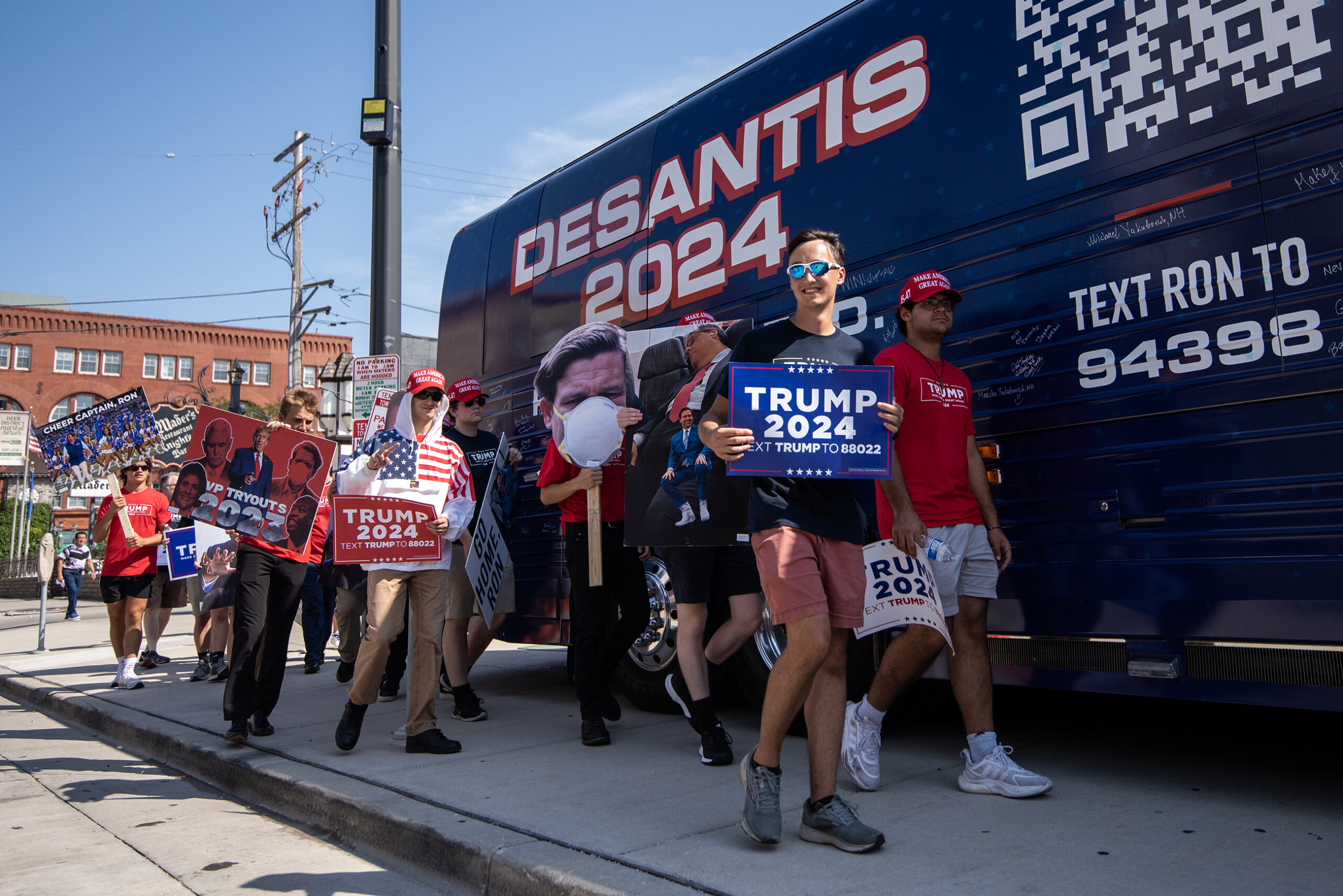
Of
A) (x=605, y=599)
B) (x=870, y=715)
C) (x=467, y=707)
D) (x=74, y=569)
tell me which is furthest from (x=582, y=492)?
(x=74, y=569)

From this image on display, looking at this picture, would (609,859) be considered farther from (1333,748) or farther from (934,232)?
(1333,748)

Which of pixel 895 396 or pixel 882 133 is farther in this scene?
pixel 882 133

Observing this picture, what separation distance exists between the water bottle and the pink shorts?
1.77 feet

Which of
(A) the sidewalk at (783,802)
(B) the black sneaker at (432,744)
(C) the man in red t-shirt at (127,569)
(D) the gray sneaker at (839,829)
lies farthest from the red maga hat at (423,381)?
(C) the man in red t-shirt at (127,569)

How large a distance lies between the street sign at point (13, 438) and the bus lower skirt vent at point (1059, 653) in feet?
122

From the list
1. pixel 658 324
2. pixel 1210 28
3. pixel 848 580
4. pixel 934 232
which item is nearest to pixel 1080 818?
pixel 848 580

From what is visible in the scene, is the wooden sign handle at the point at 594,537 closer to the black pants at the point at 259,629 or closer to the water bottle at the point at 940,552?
the black pants at the point at 259,629

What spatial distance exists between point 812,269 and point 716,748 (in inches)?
88.1

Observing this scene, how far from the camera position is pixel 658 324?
5.64 meters

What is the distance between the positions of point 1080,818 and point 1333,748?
5.75 feet

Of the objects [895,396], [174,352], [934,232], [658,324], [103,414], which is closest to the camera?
[895,396]

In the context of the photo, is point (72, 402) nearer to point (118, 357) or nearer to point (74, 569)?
point (118, 357)

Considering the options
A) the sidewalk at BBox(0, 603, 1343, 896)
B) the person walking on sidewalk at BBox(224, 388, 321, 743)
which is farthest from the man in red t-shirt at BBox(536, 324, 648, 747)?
the person walking on sidewalk at BBox(224, 388, 321, 743)

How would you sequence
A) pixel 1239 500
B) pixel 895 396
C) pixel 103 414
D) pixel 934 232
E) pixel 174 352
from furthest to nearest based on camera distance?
pixel 174 352, pixel 103 414, pixel 934 232, pixel 895 396, pixel 1239 500
